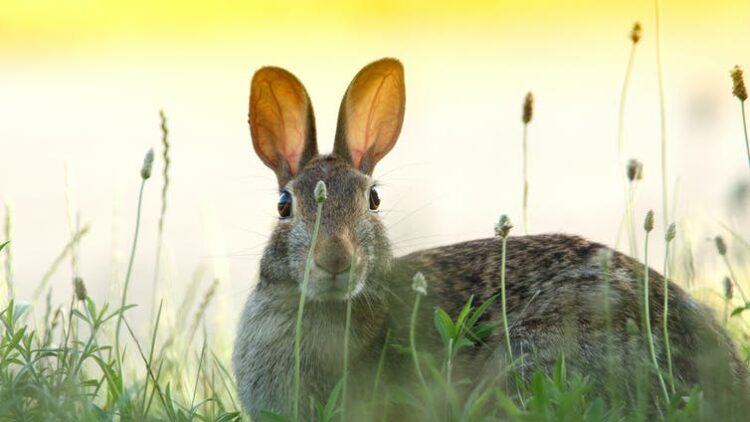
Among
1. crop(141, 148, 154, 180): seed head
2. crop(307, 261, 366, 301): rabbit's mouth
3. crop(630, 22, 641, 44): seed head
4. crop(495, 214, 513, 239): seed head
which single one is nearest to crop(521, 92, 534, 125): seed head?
crop(630, 22, 641, 44): seed head

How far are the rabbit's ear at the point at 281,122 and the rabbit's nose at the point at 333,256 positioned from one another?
3.48 ft

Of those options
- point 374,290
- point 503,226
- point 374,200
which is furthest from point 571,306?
point 503,226

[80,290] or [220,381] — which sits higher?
[80,290]

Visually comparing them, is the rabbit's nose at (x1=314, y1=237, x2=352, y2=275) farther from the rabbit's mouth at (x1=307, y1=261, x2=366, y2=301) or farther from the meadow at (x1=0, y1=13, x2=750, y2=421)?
the meadow at (x1=0, y1=13, x2=750, y2=421)

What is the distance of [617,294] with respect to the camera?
5438mm

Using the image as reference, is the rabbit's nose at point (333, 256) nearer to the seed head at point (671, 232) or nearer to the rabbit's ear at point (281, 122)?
the rabbit's ear at point (281, 122)

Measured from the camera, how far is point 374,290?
5.55 metres

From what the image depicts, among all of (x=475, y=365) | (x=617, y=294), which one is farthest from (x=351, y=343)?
(x=617, y=294)

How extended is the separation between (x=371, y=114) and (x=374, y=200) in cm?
54

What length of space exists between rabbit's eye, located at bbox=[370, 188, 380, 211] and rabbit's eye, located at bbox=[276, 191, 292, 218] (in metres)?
0.41

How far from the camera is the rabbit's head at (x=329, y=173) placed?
5078 millimetres

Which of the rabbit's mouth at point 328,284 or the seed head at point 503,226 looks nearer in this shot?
the seed head at point 503,226

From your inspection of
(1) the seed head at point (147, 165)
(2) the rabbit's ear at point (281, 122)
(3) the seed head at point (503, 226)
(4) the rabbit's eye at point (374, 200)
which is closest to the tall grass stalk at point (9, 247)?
(1) the seed head at point (147, 165)

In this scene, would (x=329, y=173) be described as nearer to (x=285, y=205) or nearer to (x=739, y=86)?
(x=285, y=205)
